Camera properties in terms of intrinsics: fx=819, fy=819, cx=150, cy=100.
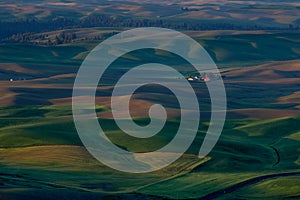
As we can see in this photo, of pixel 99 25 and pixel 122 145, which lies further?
pixel 99 25

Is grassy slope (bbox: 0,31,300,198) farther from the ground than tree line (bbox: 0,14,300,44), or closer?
farther from the ground

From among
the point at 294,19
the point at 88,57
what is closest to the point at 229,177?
the point at 88,57

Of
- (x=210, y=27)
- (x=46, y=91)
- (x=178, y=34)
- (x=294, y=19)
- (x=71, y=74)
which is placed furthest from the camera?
(x=294, y=19)

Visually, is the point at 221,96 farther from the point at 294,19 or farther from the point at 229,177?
the point at 294,19

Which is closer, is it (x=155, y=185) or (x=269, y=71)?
(x=155, y=185)

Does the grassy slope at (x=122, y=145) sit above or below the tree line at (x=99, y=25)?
above

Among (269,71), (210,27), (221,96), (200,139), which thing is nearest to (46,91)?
(221,96)

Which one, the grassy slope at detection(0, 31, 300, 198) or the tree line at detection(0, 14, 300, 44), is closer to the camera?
the grassy slope at detection(0, 31, 300, 198)

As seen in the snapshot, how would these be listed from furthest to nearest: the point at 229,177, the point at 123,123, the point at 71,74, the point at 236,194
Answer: the point at 71,74 → the point at 123,123 → the point at 229,177 → the point at 236,194

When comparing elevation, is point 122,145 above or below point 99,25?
above

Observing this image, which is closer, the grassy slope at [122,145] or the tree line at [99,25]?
the grassy slope at [122,145]
